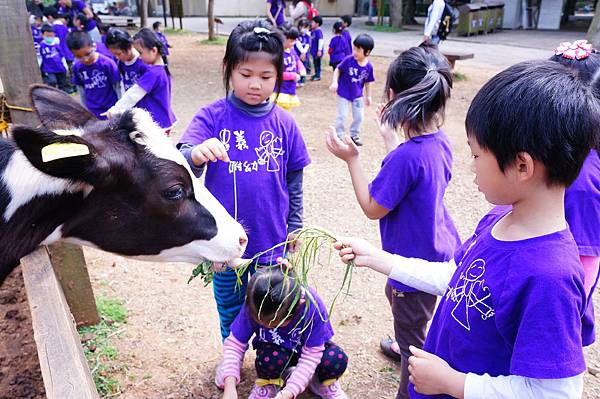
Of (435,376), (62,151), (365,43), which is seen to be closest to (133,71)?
(365,43)

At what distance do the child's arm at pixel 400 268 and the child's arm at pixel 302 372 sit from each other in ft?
2.96

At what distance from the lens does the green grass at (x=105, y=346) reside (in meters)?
2.65

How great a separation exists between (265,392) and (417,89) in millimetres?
1652

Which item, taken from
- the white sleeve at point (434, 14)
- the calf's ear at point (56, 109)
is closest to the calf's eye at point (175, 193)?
the calf's ear at point (56, 109)

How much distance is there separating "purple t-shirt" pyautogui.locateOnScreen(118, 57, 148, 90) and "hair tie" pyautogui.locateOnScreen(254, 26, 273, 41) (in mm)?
3717

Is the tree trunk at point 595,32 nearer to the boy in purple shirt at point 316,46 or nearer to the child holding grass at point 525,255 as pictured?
the boy in purple shirt at point 316,46

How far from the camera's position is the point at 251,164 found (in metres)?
2.22

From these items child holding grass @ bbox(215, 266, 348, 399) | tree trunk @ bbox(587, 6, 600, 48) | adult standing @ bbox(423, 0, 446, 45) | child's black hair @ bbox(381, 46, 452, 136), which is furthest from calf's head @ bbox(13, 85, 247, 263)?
adult standing @ bbox(423, 0, 446, 45)

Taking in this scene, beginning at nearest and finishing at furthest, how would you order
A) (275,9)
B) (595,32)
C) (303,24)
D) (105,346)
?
(105,346) → (595,32) → (303,24) → (275,9)

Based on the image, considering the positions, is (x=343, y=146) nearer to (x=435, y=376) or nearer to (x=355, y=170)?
(x=355, y=170)

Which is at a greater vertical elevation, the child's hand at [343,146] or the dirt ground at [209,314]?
the child's hand at [343,146]

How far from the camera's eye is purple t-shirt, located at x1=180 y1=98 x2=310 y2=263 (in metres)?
2.22

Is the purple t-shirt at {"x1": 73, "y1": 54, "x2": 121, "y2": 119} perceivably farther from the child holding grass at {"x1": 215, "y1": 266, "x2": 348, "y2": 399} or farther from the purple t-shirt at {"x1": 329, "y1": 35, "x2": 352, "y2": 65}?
the purple t-shirt at {"x1": 329, "y1": 35, "x2": 352, "y2": 65}

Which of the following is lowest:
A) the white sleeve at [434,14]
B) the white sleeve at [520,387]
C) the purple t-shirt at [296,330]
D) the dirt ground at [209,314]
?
the dirt ground at [209,314]
